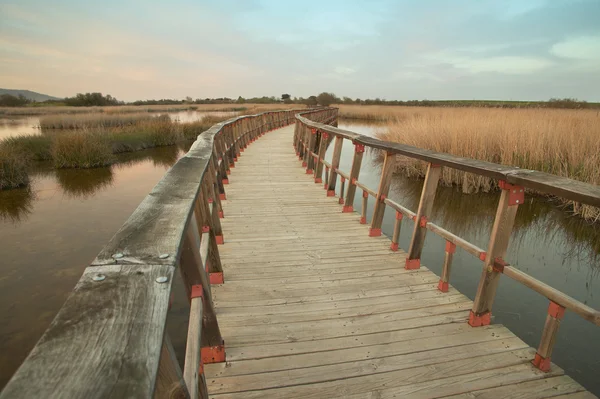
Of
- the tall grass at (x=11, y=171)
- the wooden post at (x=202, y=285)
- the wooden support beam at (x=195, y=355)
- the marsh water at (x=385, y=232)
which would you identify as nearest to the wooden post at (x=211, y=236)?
the wooden post at (x=202, y=285)

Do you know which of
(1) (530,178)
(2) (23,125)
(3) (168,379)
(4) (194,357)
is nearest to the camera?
(3) (168,379)

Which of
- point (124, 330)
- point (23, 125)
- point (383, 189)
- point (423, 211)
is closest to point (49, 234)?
point (383, 189)

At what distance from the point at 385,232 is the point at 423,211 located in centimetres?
383

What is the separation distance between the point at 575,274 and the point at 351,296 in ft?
15.0

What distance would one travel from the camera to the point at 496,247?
8.43ft

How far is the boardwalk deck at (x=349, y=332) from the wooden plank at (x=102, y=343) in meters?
1.42

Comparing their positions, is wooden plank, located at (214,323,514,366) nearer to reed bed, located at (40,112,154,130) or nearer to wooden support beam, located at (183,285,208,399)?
wooden support beam, located at (183,285,208,399)

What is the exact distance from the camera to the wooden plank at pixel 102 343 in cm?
60

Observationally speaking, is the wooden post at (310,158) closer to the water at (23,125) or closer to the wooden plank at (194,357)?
the wooden plank at (194,357)

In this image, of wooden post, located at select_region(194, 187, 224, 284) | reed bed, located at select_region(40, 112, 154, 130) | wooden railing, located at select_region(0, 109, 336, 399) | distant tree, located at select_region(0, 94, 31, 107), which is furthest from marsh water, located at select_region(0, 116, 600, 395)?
distant tree, located at select_region(0, 94, 31, 107)

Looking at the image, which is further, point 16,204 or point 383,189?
point 16,204

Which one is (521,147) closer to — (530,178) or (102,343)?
(530,178)

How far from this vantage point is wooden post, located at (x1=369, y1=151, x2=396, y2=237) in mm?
4078

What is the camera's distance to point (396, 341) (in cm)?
250
